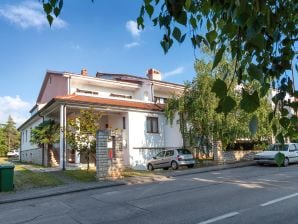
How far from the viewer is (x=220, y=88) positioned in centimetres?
157

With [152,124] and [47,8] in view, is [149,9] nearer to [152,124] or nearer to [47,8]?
[47,8]

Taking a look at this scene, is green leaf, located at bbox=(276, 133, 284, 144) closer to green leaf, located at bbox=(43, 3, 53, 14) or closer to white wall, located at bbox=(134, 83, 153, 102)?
green leaf, located at bbox=(43, 3, 53, 14)

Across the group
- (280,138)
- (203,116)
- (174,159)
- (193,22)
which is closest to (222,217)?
(193,22)

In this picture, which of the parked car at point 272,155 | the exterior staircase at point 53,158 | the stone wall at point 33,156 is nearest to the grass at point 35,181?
the exterior staircase at point 53,158

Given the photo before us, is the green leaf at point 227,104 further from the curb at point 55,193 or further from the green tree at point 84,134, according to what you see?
the green tree at point 84,134

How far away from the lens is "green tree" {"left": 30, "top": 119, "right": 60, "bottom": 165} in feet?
88.3

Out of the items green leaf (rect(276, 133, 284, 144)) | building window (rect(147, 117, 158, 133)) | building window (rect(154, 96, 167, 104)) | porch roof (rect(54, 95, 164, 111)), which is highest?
building window (rect(154, 96, 167, 104))

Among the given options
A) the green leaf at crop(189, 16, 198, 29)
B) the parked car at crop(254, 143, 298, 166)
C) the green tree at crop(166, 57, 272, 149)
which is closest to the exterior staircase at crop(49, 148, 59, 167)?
the green tree at crop(166, 57, 272, 149)

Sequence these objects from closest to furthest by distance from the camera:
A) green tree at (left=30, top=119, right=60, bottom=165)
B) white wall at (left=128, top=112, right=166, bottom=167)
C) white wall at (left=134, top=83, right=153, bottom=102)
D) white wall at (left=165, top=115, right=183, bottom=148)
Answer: green tree at (left=30, top=119, right=60, bottom=165)
white wall at (left=128, top=112, right=166, bottom=167)
white wall at (left=165, top=115, right=183, bottom=148)
white wall at (left=134, top=83, right=153, bottom=102)

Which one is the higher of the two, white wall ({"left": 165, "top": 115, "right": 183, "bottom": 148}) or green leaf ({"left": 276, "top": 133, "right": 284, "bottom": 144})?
white wall ({"left": 165, "top": 115, "right": 183, "bottom": 148})

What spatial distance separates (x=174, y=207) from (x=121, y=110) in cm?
1760

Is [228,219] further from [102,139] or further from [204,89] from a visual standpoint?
[204,89]

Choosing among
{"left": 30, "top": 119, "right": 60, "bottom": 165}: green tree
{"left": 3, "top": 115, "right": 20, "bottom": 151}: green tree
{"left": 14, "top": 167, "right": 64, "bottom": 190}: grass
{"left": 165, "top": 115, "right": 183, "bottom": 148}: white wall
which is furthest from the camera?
{"left": 3, "top": 115, "right": 20, "bottom": 151}: green tree

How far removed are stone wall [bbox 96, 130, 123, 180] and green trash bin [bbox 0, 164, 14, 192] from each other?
449 centimetres
